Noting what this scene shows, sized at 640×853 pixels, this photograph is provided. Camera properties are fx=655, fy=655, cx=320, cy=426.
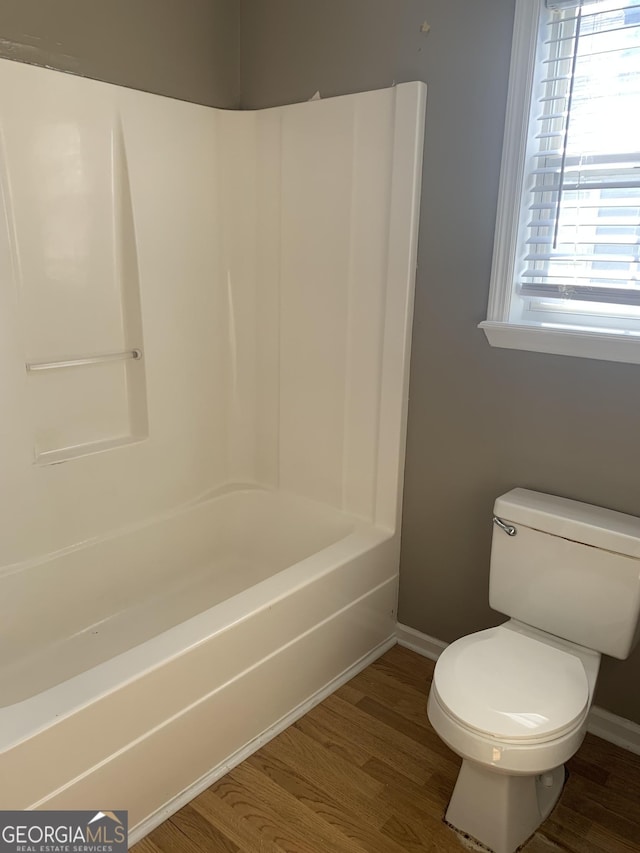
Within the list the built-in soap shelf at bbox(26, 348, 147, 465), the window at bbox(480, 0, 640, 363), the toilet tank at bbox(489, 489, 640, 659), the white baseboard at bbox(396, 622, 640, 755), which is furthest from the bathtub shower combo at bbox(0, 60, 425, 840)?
the white baseboard at bbox(396, 622, 640, 755)

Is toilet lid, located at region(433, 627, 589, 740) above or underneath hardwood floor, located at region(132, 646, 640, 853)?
above

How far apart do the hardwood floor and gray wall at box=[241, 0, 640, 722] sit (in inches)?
12.1

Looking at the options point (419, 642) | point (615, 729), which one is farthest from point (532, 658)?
point (419, 642)

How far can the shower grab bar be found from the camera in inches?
82.0

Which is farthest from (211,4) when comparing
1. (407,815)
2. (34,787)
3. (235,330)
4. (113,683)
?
(407,815)

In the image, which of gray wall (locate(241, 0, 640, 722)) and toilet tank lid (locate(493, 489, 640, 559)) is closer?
toilet tank lid (locate(493, 489, 640, 559))

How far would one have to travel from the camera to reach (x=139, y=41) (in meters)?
2.20

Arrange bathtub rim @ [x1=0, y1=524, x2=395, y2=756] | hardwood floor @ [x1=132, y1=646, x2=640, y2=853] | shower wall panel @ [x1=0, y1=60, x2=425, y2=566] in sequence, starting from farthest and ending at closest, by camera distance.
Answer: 1. shower wall panel @ [x1=0, y1=60, x2=425, y2=566]
2. hardwood floor @ [x1=132, y1=646, x2=640, y2=853]
3. bathtub rim @ [x1=0, y1=524, x2=395, y2=756]

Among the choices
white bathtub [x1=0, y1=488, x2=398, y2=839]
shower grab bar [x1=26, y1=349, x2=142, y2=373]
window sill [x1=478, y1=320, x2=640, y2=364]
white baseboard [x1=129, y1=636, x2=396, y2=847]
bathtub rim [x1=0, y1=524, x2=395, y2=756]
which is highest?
window sill [x1=478, y1=320, x2=640, y2=364]

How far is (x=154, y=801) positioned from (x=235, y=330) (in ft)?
5.49

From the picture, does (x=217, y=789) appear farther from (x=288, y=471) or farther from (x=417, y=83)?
(x=417, y=83)

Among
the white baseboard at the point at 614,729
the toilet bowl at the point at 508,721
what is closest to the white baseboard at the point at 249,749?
the toilet bowl at the point at 508,721

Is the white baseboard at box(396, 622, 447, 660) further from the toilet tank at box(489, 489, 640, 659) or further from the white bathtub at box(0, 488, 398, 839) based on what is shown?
the toilet tank at box(489, 489, 640, 659)

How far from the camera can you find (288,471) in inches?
106
